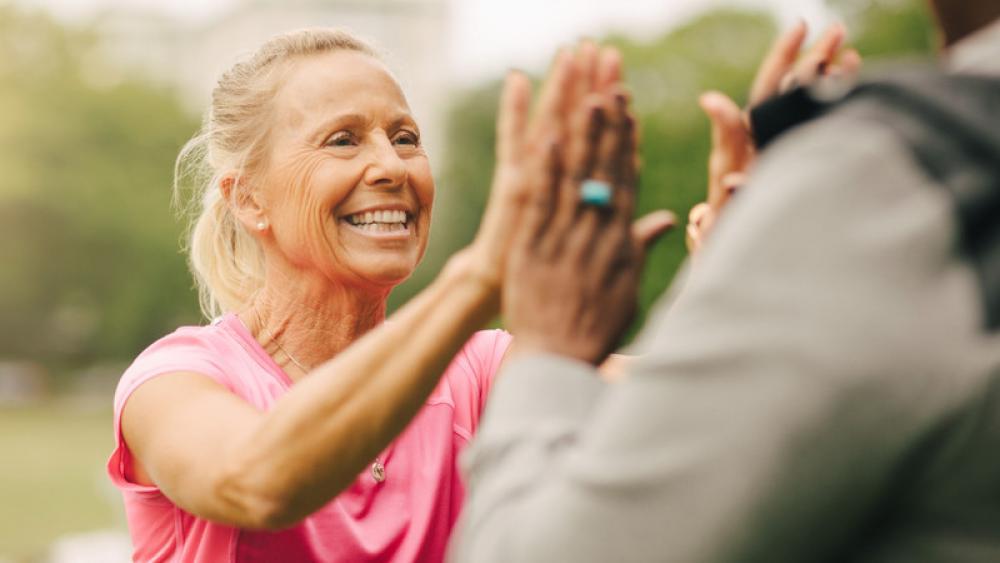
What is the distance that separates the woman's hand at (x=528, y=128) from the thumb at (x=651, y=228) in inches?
7.1

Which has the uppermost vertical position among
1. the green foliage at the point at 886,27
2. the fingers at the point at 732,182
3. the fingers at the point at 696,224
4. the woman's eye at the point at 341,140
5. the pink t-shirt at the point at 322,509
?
the fingers at the point at 732,182

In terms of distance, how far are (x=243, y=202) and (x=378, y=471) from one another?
0.88 meters

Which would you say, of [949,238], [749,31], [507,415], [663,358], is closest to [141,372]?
[507,415]

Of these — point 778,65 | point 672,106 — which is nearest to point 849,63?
point 778,65

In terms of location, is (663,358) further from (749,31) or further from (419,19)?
(419,19)

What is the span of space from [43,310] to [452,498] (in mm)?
51016

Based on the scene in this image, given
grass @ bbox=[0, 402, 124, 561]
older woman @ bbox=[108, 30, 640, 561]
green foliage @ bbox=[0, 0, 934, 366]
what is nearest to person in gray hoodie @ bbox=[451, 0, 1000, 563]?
older woman @ bbox=[108, 30, 640, 561]

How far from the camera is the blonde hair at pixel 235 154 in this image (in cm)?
346

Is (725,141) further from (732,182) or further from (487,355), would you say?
(487,355)

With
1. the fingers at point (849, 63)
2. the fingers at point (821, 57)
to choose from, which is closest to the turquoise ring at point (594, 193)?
the fingers at point (821, 57)

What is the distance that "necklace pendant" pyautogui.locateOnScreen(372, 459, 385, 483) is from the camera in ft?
10.5

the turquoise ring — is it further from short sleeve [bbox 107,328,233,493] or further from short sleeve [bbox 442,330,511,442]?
short sleeve [bbox 442,330,511,442]

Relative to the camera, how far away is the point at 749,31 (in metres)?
42.8

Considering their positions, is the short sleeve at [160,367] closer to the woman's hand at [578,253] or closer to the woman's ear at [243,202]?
the woman's ear at [243,202]
